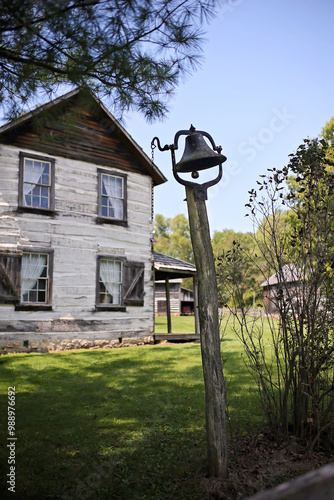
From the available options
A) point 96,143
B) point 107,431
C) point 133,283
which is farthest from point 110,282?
point 107,431

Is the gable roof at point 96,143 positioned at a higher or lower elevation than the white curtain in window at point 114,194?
higher

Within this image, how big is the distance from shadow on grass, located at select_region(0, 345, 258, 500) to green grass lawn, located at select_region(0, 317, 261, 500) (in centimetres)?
1

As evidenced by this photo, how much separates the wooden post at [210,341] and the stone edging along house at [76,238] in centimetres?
764

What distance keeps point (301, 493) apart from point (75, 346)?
1245cm

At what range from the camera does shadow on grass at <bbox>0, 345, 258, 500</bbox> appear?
3.88m

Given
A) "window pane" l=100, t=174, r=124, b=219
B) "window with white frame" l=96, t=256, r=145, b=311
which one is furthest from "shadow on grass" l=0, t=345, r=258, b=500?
"window pane" l=100, t=174, r=124, b=219

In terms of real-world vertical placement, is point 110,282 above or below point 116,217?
below

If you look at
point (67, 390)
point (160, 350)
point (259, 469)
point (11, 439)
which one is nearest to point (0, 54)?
point (11, 439)

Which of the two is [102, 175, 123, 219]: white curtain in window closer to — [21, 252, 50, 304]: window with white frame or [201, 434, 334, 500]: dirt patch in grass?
[21, 252, 50, 304]: window with white frame

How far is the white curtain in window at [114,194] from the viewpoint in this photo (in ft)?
46.2

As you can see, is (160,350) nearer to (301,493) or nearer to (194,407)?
(194,407)

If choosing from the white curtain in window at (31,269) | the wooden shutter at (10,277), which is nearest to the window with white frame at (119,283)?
the white curtain in window at (31,269)

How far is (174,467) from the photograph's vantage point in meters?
4.20

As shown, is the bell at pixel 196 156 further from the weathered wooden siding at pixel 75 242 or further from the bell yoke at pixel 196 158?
the weathered wooden siding at pixel 75 242
